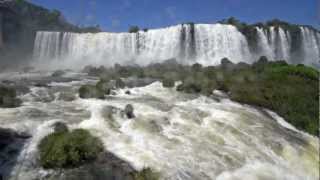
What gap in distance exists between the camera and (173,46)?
172 feet

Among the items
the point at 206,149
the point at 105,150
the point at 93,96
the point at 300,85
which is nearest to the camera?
the point at 105,150

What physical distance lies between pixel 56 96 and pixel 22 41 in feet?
131

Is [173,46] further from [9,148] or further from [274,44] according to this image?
[9,148]

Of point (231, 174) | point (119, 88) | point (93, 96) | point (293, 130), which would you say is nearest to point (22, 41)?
point (119, 88)

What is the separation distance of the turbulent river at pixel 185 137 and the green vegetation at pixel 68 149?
1.09 feet

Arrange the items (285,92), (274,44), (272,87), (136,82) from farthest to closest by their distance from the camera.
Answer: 1. (274,44)
2. (136,82)
3. (272,87)
4. (285,92)

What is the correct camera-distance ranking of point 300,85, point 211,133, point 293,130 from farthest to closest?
point 300,85 < point 293,130 < point 211,133

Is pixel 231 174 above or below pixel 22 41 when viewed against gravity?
below

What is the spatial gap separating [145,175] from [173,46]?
41.6 meters

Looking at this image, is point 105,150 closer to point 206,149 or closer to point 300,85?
point 206,149

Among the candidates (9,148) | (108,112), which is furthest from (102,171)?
(108,112)

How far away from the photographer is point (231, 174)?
13.2m

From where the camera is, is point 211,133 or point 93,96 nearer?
point 211,133

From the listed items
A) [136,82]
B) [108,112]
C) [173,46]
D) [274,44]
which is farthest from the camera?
[274,44]
